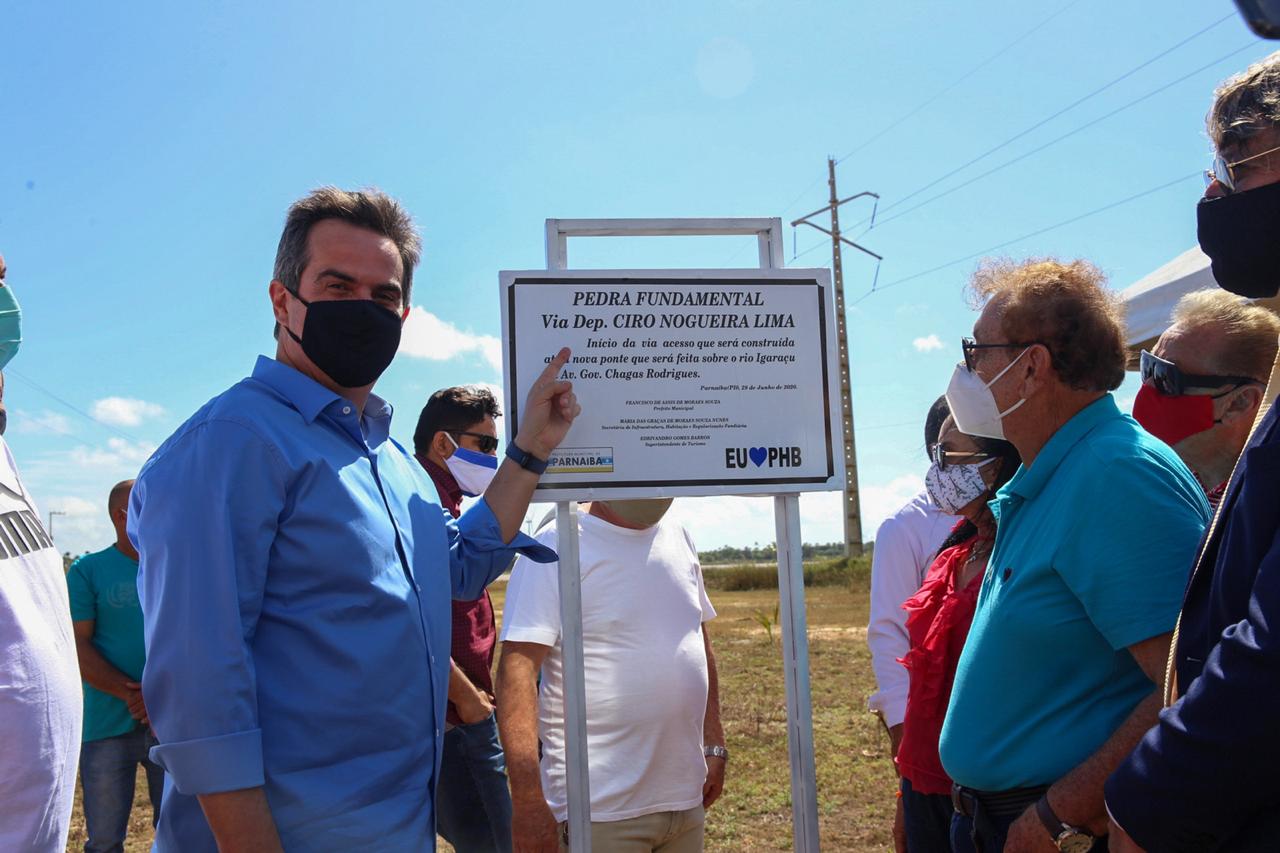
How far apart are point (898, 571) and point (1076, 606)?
1.54 meters

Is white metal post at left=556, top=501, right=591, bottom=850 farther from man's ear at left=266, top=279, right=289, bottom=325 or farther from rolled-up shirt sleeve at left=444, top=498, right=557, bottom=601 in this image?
man's ear at left=266, top=279, right=289, bottom=325

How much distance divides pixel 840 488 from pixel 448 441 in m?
1.84

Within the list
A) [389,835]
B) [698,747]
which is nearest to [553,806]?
[698,747]

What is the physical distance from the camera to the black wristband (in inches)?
92.8

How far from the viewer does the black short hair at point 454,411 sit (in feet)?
12.5

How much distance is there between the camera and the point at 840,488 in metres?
2.52

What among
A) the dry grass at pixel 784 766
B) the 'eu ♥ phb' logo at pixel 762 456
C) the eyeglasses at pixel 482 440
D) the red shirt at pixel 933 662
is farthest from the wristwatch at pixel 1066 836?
the dry grass at pixel 784 766

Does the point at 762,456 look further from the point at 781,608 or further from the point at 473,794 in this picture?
the point at 473,794

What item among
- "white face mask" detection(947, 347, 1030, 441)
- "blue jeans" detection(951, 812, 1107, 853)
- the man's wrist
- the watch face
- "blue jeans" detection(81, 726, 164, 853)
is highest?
"white face mask" detection(947, 347, 1030, 441)

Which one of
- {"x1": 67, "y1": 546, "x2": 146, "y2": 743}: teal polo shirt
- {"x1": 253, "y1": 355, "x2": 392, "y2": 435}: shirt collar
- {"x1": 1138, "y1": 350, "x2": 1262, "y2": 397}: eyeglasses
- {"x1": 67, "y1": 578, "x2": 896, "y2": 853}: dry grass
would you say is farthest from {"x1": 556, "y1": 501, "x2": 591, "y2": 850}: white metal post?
{"x1": 67, "y1": 578, "x2": 896, "y2": 853}: dry grass

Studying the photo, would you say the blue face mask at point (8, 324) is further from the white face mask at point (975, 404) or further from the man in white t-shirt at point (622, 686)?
the white face mask at point (975, 404)

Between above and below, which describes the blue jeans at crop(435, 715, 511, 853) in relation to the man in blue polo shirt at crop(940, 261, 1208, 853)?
below

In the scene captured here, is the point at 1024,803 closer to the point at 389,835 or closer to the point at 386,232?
the point at 389,835

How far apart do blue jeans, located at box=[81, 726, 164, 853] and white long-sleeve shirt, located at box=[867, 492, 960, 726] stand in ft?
11.4
